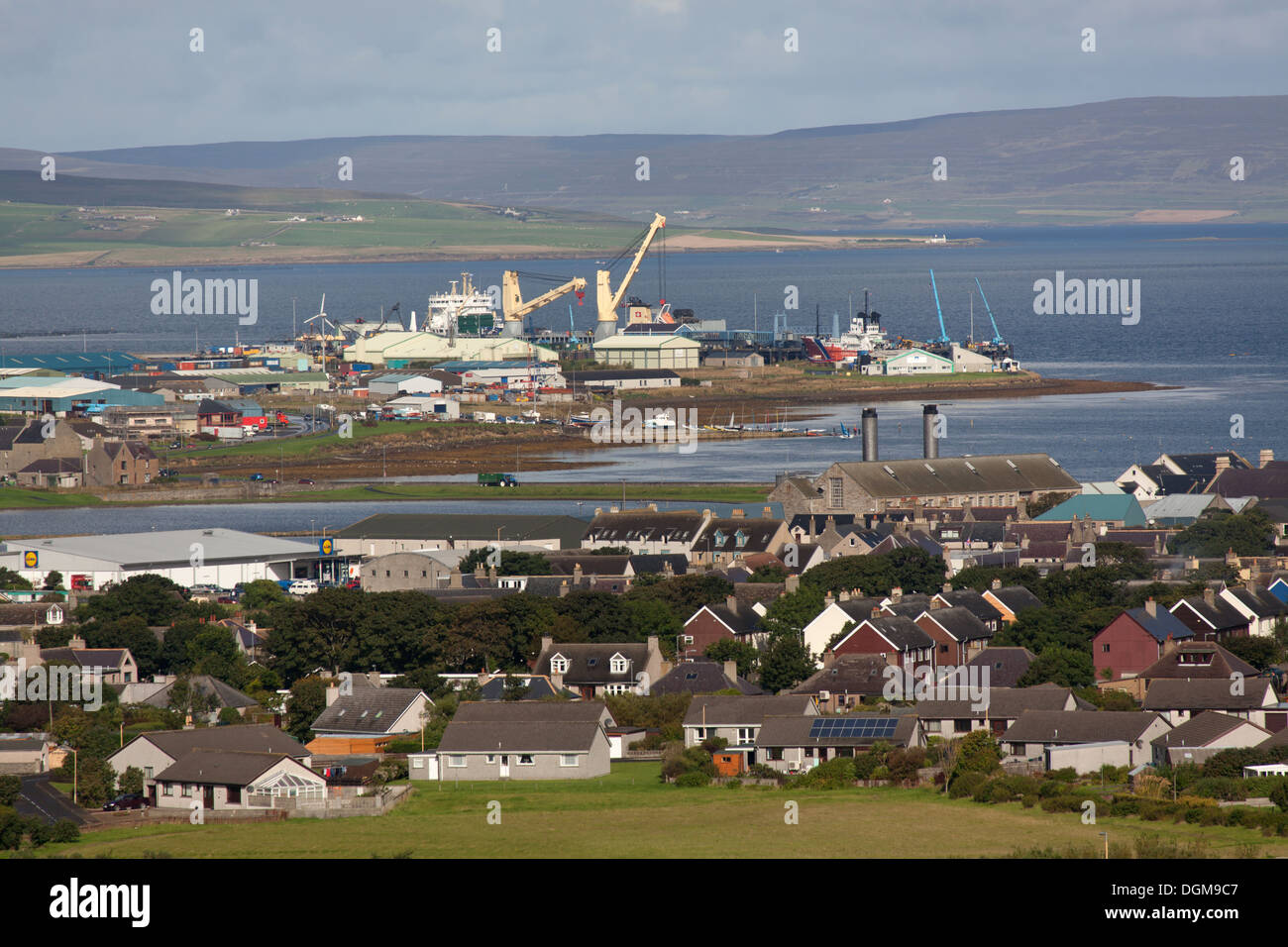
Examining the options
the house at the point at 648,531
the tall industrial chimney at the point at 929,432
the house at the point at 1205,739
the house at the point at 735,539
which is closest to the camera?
the house at the point at 1205,739

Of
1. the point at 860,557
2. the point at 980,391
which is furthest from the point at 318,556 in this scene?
the point at 980,391

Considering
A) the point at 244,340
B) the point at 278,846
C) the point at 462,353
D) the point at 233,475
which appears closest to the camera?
the point at 278,846

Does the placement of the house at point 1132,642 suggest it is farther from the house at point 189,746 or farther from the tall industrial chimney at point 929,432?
the tall industrial chimney at point 929,432

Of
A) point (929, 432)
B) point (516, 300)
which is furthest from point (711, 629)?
point (516, 300)

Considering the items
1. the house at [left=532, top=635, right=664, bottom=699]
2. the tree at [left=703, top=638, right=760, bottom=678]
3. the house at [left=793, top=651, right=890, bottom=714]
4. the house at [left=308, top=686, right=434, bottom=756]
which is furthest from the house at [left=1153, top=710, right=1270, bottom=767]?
the house at [left=308, top=686, right=434, bottom=756]

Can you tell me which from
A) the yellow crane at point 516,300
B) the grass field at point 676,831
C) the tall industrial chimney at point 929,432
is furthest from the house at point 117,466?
the yellow crane at point 516,300

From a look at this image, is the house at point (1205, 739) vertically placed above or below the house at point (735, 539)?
below

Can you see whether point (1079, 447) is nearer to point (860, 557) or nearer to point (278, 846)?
point (860, 557)
